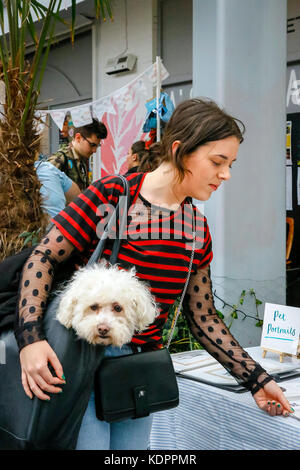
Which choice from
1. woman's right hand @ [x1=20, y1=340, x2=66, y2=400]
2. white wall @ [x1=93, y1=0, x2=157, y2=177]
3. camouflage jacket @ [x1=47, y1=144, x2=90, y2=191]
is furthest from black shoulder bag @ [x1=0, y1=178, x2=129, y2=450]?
white wall @ [x1=93, y1=0, x2=157, y2=177]

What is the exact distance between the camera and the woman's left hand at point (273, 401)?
139 cm

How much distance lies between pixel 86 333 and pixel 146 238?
300mm

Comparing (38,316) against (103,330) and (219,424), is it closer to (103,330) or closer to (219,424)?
(103,330)

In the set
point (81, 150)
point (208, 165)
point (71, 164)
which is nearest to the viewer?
point (208, 165)

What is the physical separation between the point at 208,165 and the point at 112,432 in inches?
28.3

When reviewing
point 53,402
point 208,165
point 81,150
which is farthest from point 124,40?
point 53,402

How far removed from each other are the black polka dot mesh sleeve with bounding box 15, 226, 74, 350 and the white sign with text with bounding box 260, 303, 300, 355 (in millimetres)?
1120

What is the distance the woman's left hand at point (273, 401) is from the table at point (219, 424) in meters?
0.02

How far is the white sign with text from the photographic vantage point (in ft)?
6.32

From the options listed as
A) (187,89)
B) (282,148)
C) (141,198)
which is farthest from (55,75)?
(141,198)

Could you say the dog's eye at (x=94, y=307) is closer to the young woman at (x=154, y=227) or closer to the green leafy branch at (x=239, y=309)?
the young woman at (x=154, y=227)

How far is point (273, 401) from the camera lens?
55.3 inches

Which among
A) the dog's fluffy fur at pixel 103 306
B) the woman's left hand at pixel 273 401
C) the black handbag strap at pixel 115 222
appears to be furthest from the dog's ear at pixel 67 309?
the woman's left hand at pixel 273 401

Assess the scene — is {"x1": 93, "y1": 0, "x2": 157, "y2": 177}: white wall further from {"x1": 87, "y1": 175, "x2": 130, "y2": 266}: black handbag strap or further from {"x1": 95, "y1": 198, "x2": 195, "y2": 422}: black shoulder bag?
{"x1": 95, "y1": 198, "x2": 195, "y2": 422}: black shoulder bag
